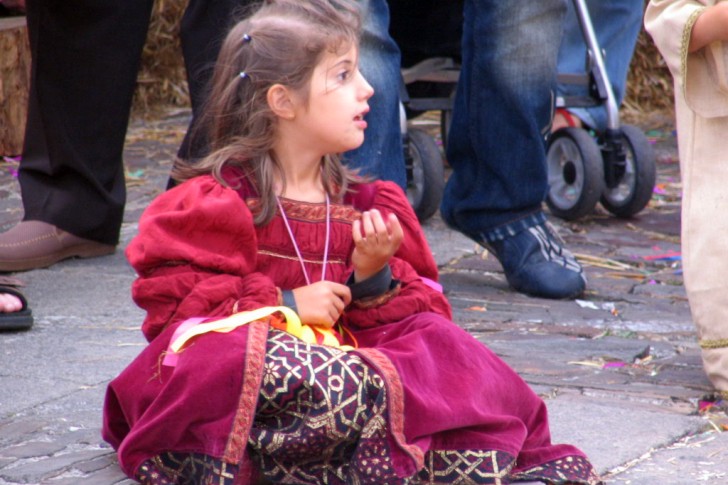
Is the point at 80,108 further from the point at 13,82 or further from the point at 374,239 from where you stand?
the point at 13,82

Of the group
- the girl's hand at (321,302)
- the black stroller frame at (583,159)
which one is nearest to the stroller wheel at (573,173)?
the black stroller frame at (583,159)

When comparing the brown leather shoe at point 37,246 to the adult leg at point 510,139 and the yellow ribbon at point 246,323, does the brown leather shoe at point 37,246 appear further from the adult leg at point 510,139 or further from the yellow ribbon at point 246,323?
the yellow ribbon at point 246,323

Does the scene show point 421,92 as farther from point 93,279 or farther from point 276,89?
point 276,89

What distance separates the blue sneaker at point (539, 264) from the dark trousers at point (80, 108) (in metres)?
1.20

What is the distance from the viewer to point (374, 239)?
7.02ft

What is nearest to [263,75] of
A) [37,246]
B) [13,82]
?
[37,246]

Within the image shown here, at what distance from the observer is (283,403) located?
2021mm

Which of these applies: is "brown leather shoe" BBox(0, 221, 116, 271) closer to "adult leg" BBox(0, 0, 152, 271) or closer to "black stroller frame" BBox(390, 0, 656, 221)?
"adult leg" BBox(0, 0, 152, 271)

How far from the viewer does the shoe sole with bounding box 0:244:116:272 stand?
145 inches

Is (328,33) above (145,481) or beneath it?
above

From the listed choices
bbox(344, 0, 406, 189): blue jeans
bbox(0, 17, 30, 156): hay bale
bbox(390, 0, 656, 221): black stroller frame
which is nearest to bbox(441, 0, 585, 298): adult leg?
bbox(344, 0, 406, 189): blue jeans

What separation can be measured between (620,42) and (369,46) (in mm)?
2463

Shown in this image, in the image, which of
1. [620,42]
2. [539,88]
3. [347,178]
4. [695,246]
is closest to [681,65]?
[695,246]

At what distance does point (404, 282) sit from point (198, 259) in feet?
1.34
